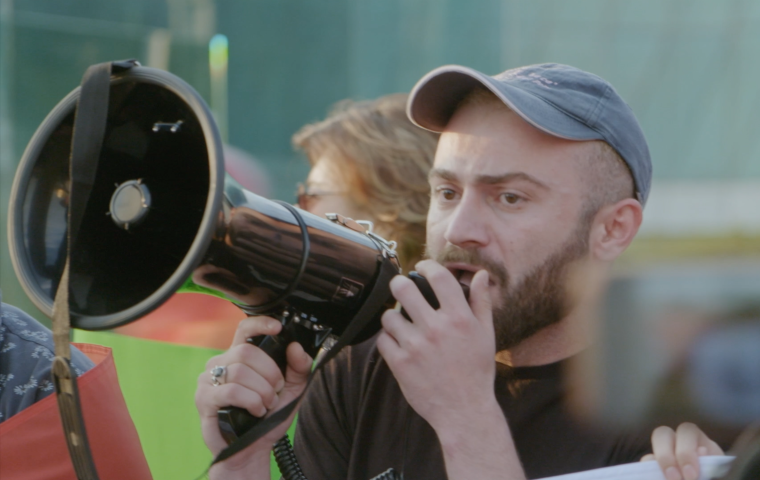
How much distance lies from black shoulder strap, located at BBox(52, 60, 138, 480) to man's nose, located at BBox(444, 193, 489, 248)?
27.3 inches

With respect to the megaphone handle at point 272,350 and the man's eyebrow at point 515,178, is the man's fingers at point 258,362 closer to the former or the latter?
the megaphone handle at point 272,350

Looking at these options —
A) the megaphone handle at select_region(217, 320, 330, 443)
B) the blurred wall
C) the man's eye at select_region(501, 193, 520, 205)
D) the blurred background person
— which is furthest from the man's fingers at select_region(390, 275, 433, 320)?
the blurred wall

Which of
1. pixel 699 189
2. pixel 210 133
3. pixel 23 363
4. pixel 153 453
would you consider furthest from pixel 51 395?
pixel 699 189

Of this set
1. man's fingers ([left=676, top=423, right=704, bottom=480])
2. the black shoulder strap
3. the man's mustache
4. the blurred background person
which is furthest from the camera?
the blurred background person

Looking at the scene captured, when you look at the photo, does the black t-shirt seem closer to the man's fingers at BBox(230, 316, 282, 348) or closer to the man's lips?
the man's lips

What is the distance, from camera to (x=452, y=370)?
1.44 m

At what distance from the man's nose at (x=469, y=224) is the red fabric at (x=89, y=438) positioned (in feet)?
2.28

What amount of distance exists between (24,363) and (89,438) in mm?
236

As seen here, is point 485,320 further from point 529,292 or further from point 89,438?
point 89,438

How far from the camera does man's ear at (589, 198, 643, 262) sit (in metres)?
1.77

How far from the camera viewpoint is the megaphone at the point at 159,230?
4.22 ft

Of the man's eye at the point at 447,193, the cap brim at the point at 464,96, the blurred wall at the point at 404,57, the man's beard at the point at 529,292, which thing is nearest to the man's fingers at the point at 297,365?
the man's beard at the point at 529,292

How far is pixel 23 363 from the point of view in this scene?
5.21 feet

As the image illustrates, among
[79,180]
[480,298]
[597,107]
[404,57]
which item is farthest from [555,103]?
[404,57]
